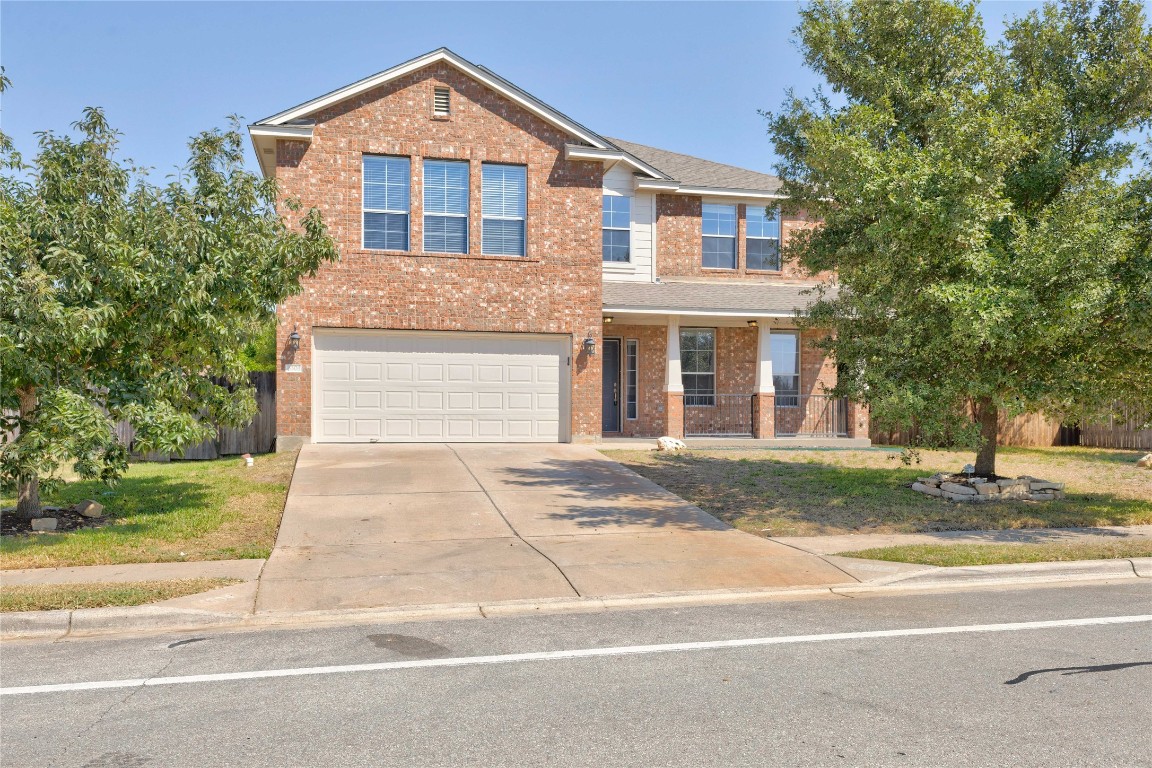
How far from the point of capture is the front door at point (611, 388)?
21250 millimetres

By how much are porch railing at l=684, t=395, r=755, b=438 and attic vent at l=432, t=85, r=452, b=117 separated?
887cm

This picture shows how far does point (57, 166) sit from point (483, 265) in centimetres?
899

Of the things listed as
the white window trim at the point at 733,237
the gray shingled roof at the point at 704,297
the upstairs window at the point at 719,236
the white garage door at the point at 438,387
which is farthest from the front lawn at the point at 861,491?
the upstairs window at the point at 719,236

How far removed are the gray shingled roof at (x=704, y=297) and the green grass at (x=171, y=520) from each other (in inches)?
324

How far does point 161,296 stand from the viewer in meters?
9.51

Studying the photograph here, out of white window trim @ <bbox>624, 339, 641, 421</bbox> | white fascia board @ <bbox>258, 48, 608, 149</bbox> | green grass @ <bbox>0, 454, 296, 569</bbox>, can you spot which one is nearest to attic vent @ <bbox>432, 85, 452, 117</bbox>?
white fascia board @ <bbox>258, 48, 608, 149</bbox>

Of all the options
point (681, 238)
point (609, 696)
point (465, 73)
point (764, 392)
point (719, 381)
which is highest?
point (465, 73)

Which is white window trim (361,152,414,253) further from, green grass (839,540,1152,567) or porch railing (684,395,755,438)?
green grass (839,540,1152,567)

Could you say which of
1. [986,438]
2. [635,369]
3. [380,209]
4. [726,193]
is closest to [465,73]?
[380,209]

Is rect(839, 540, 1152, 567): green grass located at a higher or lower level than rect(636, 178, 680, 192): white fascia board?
lower

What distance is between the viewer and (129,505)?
1149cm

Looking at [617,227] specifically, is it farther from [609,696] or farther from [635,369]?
[609,696]

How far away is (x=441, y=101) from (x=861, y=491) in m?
11.0

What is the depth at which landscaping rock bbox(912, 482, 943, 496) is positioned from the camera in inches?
515
